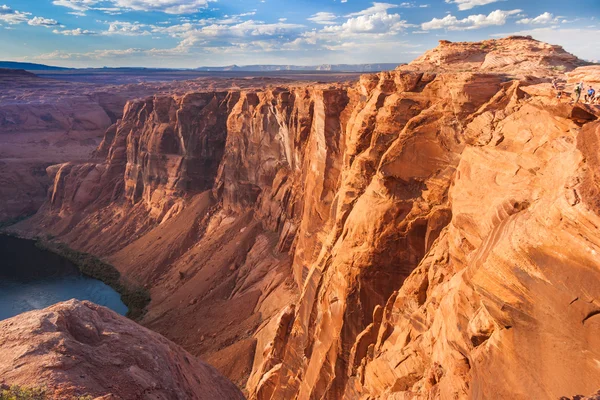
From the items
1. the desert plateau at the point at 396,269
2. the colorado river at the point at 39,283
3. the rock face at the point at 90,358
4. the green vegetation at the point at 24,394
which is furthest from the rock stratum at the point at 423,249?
the colorado river at the point at 39,283

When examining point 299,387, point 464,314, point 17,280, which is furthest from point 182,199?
point 464,314

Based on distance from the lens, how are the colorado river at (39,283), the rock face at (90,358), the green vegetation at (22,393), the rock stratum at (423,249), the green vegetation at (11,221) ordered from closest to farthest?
the rock stratum at (423,249)
the green vegetation at (22,393)
the rock face at (90,358)
the colorado river at (39,283)
the green vegetation at (11,221)

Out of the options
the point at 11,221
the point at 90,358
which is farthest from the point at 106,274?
the point at 90,358

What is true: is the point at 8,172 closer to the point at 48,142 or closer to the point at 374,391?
the point at 48,142

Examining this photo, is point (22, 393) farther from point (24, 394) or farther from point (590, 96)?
point (590, 96)

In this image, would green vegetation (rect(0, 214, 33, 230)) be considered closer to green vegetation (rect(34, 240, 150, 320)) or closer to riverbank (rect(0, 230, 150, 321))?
riverbank (rect(0, 230, 150, 321))

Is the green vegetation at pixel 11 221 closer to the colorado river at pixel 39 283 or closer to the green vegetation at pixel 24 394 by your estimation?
the colorado river at pixel 39 283

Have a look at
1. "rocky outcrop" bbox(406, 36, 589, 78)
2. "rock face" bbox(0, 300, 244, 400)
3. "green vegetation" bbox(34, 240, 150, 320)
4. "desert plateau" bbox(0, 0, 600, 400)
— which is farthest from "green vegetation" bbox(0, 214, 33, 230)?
"rocky outcrop" bbox(406, 36, 589, 78)
